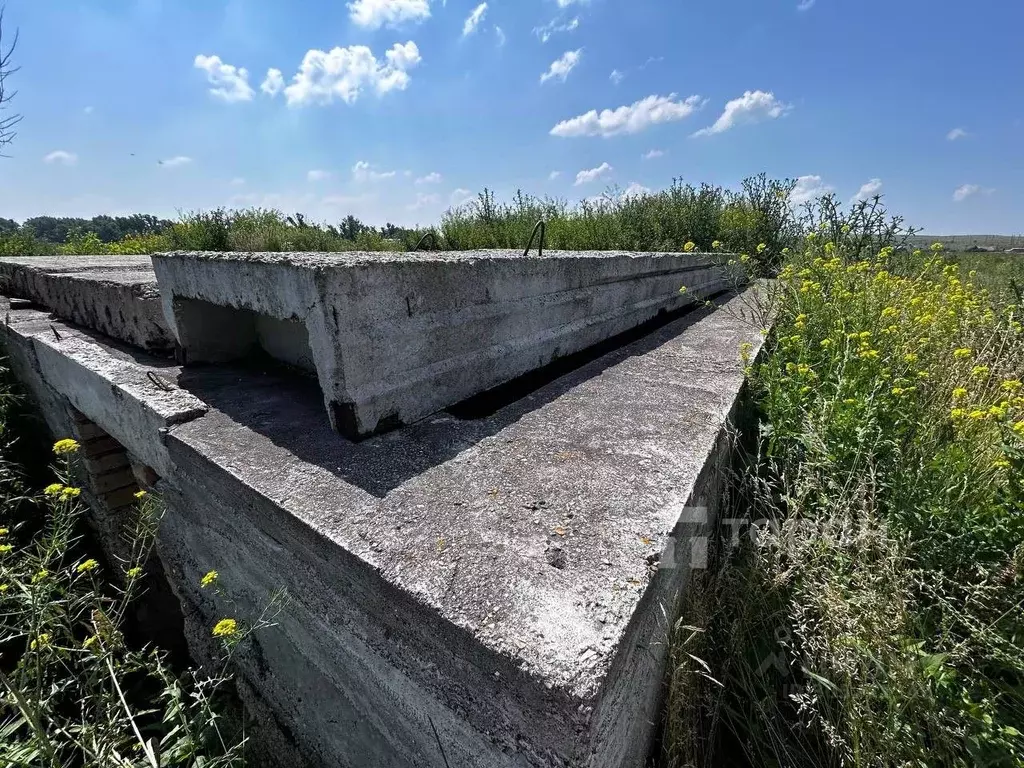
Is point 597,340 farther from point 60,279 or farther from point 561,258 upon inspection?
point 60,279

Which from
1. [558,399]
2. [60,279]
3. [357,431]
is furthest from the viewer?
[60,279]

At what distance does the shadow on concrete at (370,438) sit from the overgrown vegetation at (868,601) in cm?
93

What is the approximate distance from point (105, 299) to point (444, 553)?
2.97 meters

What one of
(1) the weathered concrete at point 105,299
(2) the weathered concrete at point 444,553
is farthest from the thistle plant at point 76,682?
(1) the weathered concrete at point 105,299

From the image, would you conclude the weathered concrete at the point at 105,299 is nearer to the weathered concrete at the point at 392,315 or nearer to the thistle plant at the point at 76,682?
the weathered concrete at the point at 392,315

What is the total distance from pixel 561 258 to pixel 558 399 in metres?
0.85

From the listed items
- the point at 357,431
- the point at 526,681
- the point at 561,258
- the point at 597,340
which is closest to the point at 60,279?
the point at 357,431

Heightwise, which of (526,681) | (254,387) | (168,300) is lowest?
(526,681)

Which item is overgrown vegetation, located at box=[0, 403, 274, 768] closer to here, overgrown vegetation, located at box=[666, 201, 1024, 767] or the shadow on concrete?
the shadow on concrete

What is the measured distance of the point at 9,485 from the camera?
2844 millimetres

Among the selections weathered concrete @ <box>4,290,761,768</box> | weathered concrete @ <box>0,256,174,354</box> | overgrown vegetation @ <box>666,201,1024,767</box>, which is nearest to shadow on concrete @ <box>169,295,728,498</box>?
weathered concrete @ <box>4,290,761,768</box>

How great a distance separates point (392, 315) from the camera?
1.69 m

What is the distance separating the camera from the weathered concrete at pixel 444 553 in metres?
0.94

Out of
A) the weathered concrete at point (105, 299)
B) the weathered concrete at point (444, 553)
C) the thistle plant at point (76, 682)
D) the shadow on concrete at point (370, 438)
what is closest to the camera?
the weathered concrete at point (444, 553)
